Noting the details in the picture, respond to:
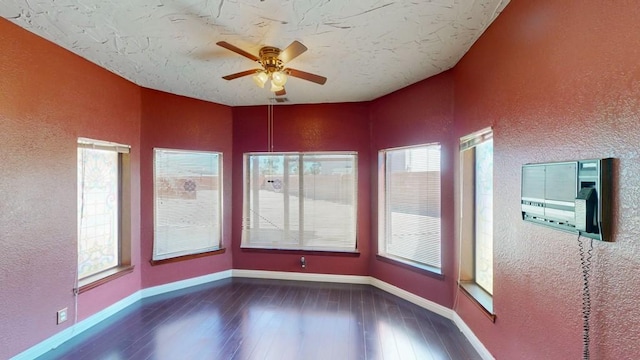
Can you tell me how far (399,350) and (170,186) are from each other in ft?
11.3

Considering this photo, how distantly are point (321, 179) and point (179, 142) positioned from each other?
Answer: 81.6 inches

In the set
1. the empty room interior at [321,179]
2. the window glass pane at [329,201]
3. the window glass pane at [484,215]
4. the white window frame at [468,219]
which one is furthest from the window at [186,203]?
the window glass pane at [484,215]

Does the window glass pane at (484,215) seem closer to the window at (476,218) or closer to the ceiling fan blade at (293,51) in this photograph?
the window at (476,218)

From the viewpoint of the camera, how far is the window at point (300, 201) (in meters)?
4.31

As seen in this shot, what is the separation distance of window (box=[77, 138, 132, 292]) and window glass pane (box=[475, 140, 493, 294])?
12.9ft

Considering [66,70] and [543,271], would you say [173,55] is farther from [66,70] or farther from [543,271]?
[543,271]

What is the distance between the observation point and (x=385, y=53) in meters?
2.69

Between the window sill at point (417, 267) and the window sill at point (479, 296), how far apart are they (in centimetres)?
35

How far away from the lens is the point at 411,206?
3.64 metres

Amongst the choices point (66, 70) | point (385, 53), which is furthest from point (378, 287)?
point (66, 70)

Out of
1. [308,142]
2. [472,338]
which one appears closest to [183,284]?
[308,142]

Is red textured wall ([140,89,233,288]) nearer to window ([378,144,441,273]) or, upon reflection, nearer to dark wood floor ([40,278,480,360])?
dark wood floor ([40,278,480,360])

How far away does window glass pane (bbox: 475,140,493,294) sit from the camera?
8.52 ft

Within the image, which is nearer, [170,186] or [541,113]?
[541,113]
